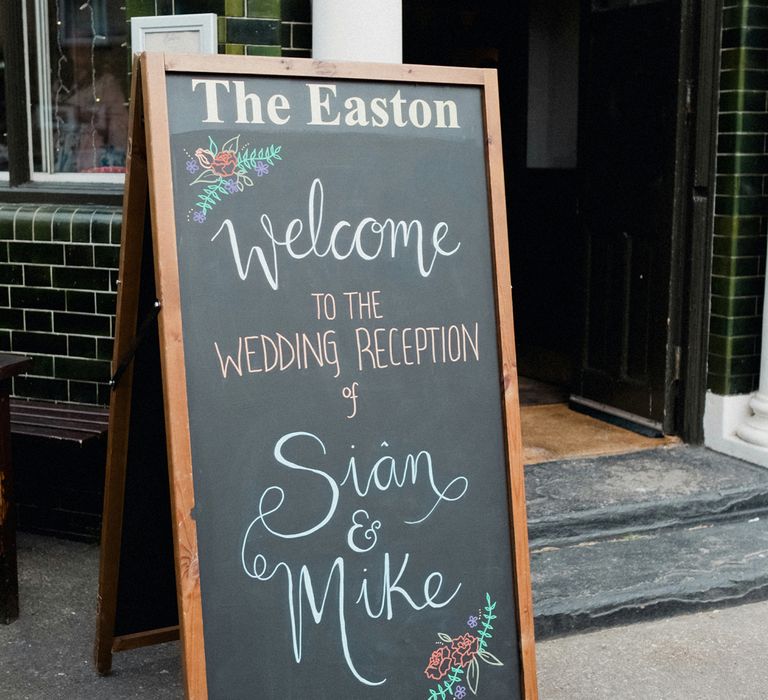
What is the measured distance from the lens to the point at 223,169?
2.89 m

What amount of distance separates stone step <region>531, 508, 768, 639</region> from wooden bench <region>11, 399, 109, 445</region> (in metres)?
1.80

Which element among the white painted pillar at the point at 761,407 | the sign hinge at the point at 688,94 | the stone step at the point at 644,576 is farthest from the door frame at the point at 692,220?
the stone step at the point at 644,576

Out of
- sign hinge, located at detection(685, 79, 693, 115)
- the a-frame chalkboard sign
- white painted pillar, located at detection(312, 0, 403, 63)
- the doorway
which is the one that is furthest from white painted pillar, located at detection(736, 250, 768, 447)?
the a-frame chalkboard sign

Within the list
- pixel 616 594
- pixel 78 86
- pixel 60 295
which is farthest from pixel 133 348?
pixel 78 86

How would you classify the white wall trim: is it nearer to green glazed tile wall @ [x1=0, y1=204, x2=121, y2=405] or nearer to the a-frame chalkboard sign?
the a-frame chalkboard sign

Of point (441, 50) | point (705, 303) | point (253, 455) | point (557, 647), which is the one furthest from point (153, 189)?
point (441, 50)

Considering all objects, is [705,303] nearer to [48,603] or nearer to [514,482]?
[514,482]

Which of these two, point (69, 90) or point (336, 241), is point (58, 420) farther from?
point (336, 241)

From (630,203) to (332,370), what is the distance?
3.31 metres

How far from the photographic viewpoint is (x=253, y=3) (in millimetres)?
4453

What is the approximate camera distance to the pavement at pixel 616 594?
374 cm

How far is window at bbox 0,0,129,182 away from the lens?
492 centimetres

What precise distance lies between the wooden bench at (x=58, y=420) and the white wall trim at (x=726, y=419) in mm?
2813

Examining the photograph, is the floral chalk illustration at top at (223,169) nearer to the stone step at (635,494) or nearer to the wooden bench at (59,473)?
the wooden bench at (59,473)
